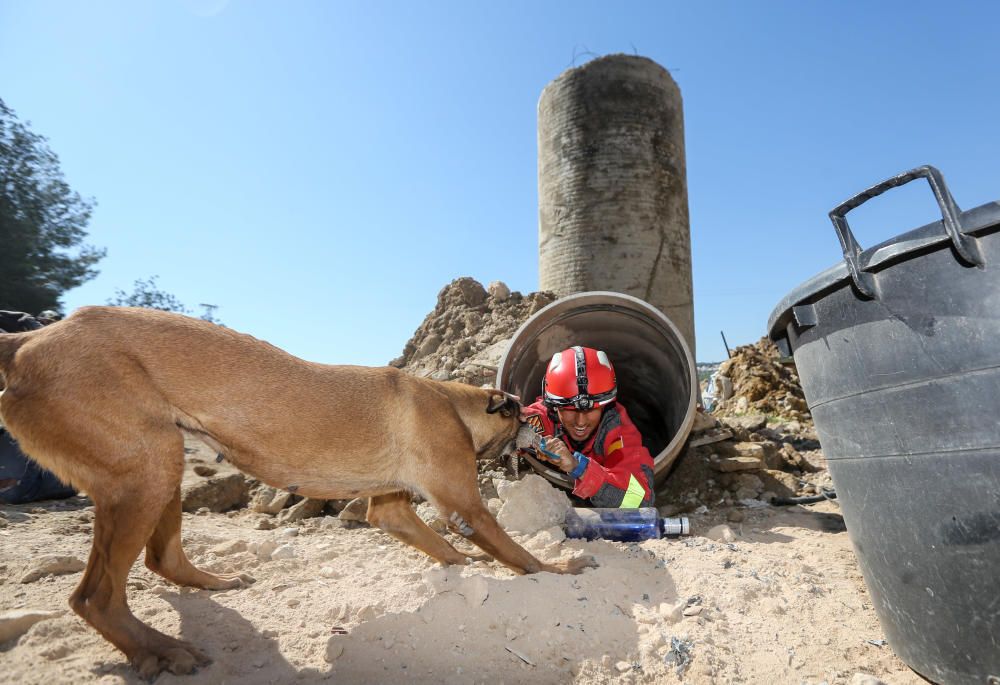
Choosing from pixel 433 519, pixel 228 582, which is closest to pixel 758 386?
pixel 433 519

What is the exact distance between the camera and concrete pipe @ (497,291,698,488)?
473 cm

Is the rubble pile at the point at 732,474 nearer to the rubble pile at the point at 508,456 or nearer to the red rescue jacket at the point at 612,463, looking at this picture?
the rubble pile at the point at 508,456

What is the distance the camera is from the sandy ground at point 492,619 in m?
2.19

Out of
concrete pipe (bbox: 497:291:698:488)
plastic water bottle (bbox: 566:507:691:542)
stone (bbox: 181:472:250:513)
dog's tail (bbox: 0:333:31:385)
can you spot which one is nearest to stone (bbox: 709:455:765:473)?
concrete pipe (bbox: 497:291:698:488)

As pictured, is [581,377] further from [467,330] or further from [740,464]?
[467,330]

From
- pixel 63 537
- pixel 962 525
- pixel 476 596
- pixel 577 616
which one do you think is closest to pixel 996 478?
pixel 962 525

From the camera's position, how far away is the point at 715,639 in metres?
2.36

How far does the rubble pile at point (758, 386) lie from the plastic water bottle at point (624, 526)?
21.8ft

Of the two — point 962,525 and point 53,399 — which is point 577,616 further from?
point 53,399

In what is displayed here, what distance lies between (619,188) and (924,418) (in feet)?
23.2

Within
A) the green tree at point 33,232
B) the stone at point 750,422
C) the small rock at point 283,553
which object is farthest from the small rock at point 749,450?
the green tree at point 33,232

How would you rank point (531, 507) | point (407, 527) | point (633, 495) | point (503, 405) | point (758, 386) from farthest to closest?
point (758, 386), point (633, 495), point (531, 507), point (503, 405), point (407, 527)

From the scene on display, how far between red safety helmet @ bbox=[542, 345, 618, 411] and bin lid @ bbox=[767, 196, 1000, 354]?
166 cm

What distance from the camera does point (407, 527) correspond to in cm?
337
